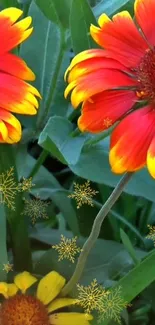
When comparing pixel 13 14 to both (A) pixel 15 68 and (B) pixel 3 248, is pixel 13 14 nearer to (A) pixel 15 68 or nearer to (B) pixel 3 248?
(A) pixel 15 68

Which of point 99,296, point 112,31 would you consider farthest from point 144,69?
point 99,296

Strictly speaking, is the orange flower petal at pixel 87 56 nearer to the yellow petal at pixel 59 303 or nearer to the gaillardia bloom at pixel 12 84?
the gaillardia bloom at pixel 12 84

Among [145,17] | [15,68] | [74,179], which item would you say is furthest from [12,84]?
[74,179]

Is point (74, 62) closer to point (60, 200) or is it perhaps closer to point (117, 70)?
point (117, 70)

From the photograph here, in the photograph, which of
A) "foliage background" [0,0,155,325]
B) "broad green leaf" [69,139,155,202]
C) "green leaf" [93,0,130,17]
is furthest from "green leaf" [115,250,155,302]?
"green leaf" [93,0,130,17]

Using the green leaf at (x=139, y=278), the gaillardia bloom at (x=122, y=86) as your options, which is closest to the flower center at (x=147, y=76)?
the gaillardia bloom at (x=122, y=86)

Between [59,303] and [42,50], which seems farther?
[42,50]
